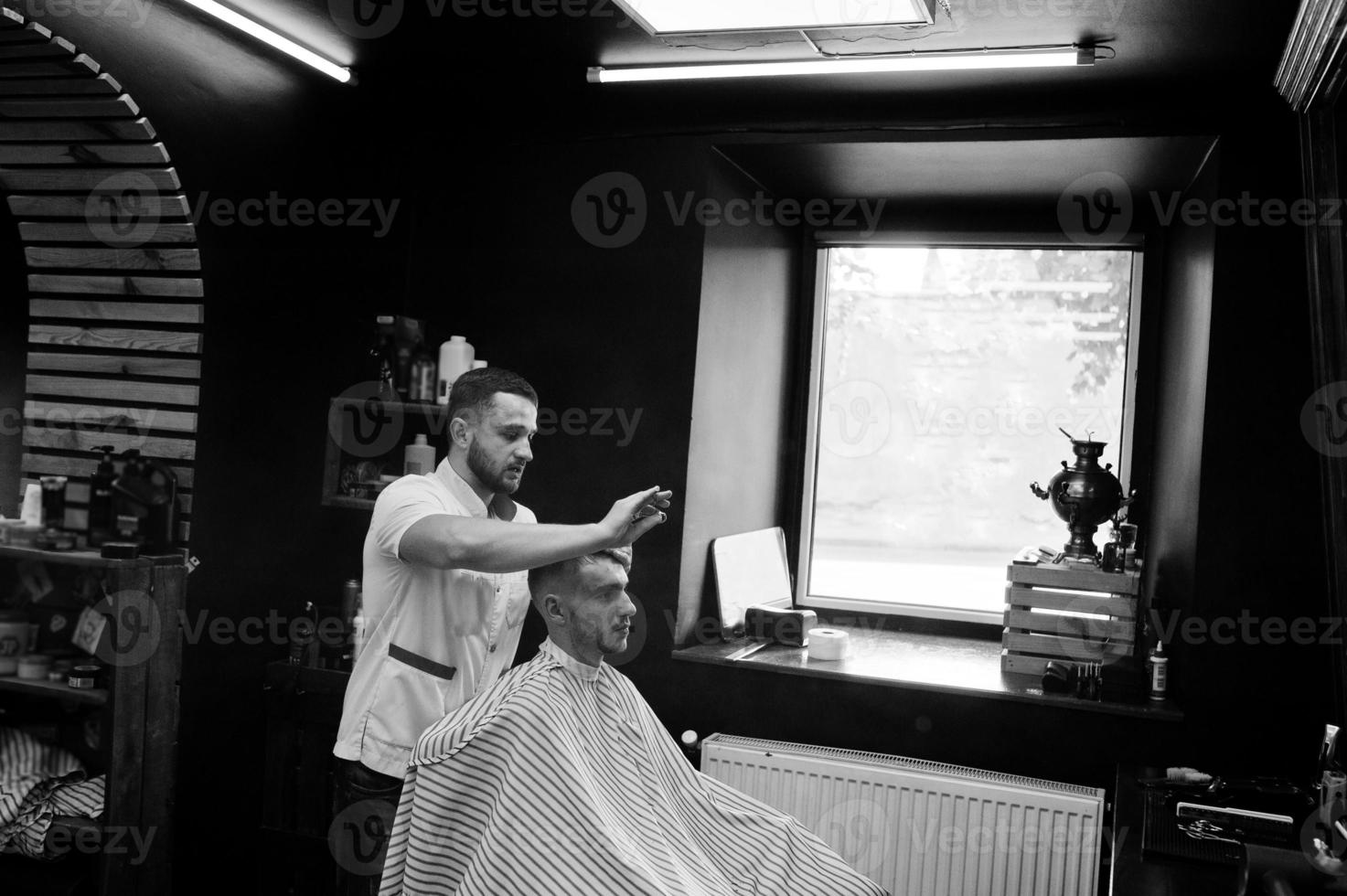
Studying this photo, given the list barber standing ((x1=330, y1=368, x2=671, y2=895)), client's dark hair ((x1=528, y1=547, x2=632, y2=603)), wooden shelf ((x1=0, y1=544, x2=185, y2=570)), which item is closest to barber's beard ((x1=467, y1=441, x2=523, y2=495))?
barber standing ((x1=330, y1=368, x2=671, y2=895))

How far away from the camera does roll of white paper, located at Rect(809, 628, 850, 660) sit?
3547 mm

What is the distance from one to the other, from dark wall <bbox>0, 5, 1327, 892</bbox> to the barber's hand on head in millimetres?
1347

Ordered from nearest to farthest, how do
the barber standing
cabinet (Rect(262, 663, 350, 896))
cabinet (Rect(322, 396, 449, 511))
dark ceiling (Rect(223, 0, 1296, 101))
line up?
the barber standing < dark ceiling (Rect(223, 0, 1296, 101)) < cabinet (Rect(262, 663, 350, 896)) < cabinet (Rect(322, 396, 449, 511))

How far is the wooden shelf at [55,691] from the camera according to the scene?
2785 millimetres

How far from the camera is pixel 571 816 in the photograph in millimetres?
2100

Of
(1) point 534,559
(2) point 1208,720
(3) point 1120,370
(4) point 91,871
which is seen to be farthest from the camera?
(3) point 1120,370

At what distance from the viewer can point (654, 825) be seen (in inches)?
89.0

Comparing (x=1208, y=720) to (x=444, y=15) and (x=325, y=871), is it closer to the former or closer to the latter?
(x=325, y=871)

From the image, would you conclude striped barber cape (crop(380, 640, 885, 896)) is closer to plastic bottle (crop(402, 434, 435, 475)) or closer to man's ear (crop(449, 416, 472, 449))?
man's ear (crop(449, 416, 472, 449))

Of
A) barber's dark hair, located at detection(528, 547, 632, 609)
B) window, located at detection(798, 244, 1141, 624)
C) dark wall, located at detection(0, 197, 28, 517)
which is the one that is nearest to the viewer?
Result: barber's dark hair, located at detection(528, 547, 632, 609)

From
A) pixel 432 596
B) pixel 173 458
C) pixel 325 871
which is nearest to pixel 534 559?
pixel 432 596

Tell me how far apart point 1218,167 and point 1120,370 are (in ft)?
3.37

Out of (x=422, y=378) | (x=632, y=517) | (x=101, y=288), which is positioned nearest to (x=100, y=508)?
(x=101, y=288)

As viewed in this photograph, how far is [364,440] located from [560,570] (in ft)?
5.31
